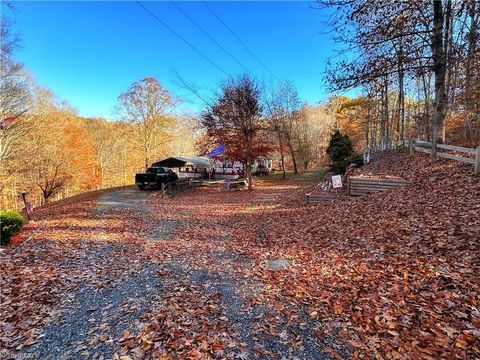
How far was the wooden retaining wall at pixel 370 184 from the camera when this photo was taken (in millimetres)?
9109

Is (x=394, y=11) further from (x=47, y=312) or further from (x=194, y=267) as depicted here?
(x=47, y=312)

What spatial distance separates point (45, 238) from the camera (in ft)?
24.3

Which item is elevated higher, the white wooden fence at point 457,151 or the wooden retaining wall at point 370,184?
the white wooden fence at point 457,151

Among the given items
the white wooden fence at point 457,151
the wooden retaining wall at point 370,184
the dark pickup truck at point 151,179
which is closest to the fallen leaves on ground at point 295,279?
the white wooden fence at point 457,151

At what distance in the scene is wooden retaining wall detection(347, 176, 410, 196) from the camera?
9.11 meters

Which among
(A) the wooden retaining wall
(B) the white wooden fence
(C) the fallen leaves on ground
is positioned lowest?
(C) the fallen leaves on ground

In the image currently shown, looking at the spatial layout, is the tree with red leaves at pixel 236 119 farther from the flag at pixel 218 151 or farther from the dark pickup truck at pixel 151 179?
the dark pickup truck at pixel 151 179

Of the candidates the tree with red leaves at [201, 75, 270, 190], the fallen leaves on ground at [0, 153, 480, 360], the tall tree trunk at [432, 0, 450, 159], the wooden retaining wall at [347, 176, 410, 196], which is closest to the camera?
the fallen leaves on ground at [0, 153, 480, 360]

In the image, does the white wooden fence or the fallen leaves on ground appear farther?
the white wooden fence

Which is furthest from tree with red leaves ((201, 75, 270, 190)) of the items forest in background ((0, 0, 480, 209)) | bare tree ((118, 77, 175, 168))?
bare tree ((118, 77, 175, 168))

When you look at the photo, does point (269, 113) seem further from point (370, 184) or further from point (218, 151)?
point (370, 184)

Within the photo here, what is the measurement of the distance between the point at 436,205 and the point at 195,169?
2412 centimetres

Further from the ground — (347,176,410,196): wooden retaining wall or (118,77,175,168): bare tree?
(118,77,175,168): bare tree

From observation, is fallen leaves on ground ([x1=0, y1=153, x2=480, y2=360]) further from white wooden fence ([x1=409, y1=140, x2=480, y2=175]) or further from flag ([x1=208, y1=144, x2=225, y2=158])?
flag ([x1=208, y1=144, x2=225, y2=158])
